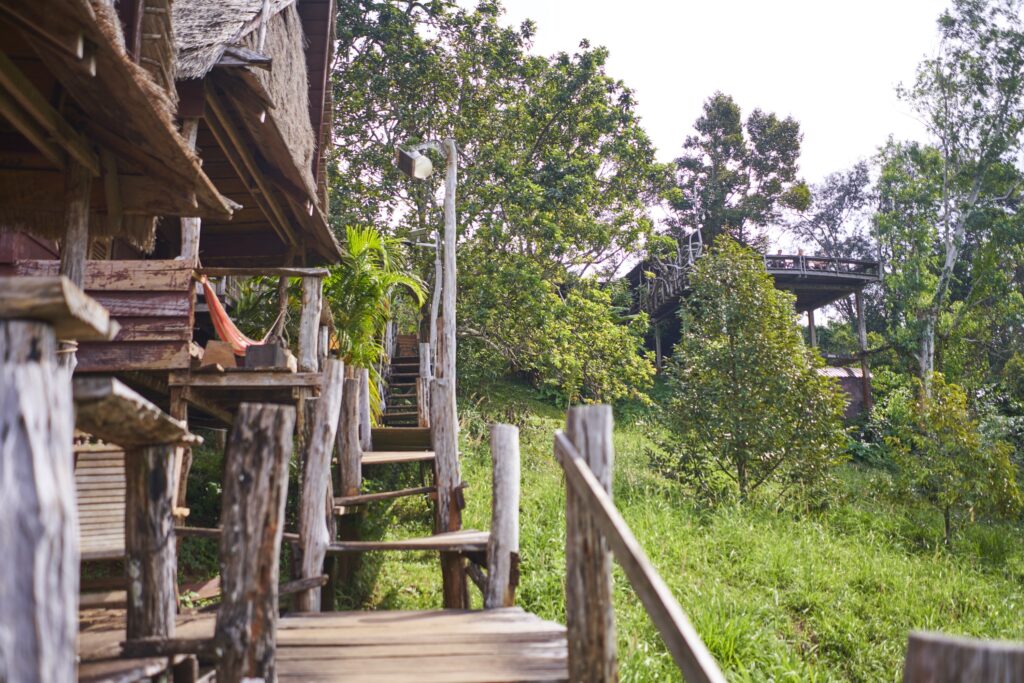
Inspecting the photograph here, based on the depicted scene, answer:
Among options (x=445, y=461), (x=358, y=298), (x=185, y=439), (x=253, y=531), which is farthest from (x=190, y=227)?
(x=253, y=531)

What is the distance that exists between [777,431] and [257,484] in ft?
33.1

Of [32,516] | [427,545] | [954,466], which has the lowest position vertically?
[954,466]

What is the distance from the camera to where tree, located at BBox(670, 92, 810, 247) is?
97.1 ft

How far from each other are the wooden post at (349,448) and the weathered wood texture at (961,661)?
6071mm

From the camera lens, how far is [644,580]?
7.68 feet

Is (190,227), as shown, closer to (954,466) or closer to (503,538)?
(503,538)

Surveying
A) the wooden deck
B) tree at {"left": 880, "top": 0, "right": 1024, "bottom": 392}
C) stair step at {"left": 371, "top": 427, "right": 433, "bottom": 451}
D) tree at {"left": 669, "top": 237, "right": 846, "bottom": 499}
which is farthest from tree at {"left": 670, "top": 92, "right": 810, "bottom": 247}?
the wooden deck

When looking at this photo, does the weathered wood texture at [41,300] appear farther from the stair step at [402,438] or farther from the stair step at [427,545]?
the stair step at [402,438]

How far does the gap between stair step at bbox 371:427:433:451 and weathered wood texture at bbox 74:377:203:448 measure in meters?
6.50

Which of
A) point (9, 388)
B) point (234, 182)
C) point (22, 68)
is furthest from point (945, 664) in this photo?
point (234, 182)

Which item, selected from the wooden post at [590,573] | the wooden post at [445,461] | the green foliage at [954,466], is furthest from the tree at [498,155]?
the wooden post at [590,573]

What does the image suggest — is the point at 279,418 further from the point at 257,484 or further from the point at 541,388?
the point at 541,388

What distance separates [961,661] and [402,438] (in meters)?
8.58

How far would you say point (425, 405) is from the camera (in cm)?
1262
